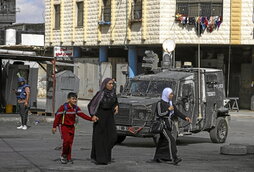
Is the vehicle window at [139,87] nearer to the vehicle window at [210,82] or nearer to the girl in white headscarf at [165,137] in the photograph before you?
the vehicle window at [210,82]

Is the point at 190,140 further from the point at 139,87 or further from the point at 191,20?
the point at 191,20

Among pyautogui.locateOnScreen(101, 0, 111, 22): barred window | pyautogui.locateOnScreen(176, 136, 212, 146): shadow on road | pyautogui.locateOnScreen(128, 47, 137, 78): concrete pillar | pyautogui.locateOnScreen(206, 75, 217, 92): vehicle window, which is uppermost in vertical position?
pyautogui.locateOnScreen(101, 0, 111, 22): barred window

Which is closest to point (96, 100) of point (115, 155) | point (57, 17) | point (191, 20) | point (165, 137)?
point (165, 137)

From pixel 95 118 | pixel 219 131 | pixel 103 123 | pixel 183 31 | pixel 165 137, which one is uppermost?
pixel 183 31

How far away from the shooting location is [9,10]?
61.5 metres

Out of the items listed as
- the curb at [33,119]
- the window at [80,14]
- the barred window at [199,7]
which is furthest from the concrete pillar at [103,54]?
the curb at [33,119]

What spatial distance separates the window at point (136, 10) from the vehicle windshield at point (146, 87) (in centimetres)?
2308

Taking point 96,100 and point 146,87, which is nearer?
point 96,100

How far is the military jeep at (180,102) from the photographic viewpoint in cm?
1791

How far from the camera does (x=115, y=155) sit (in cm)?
1575

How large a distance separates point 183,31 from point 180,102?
72.3ft

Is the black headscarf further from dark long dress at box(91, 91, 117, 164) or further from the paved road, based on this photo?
the paved road

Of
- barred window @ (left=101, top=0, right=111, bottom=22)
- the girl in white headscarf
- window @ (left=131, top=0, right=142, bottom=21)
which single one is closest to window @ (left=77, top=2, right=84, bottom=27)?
barred window @ (left=101, top=0, right=111, bottom=22)

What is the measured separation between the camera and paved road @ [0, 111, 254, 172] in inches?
523
